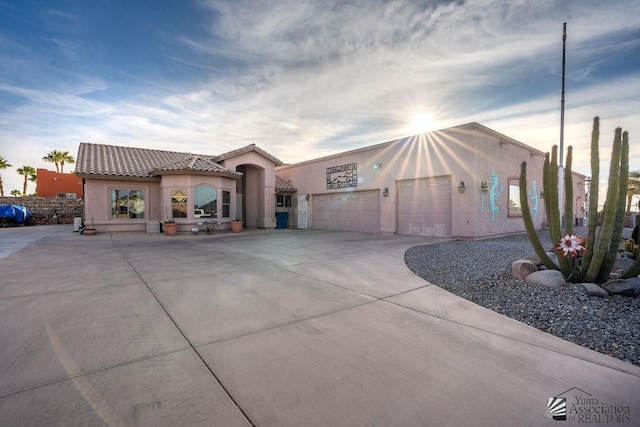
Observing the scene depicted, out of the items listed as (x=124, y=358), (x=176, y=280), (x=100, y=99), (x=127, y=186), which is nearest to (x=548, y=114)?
(x=176, y=280)

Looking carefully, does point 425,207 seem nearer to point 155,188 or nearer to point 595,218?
point 595,218

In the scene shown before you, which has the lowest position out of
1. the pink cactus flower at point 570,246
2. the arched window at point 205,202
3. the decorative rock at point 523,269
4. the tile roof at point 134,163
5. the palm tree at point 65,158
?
the decorative rock at point 523,269

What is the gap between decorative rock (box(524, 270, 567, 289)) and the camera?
15.9 feet

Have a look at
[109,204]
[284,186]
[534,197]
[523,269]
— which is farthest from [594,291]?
[109,204]

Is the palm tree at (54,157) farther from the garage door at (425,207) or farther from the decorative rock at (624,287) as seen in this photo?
the decorative rock at (624,287)

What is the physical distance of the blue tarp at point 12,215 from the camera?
20641 mm

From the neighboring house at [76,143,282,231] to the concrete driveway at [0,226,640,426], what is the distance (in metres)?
10.9

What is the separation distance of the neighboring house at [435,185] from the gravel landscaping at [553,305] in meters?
6.27

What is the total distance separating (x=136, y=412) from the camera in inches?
77.6

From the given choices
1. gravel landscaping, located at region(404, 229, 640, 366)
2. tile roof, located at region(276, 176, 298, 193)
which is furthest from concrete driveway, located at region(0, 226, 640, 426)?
tile roof, located at region(276, 176, 298, 193)

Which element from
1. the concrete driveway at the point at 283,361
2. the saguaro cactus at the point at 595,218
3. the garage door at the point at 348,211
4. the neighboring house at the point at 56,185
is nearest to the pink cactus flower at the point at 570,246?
the saguaro cactus at the point at 595,218

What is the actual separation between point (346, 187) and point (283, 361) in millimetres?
15136

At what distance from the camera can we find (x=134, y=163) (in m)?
→ 17.7

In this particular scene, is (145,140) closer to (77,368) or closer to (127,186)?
(127,186)
